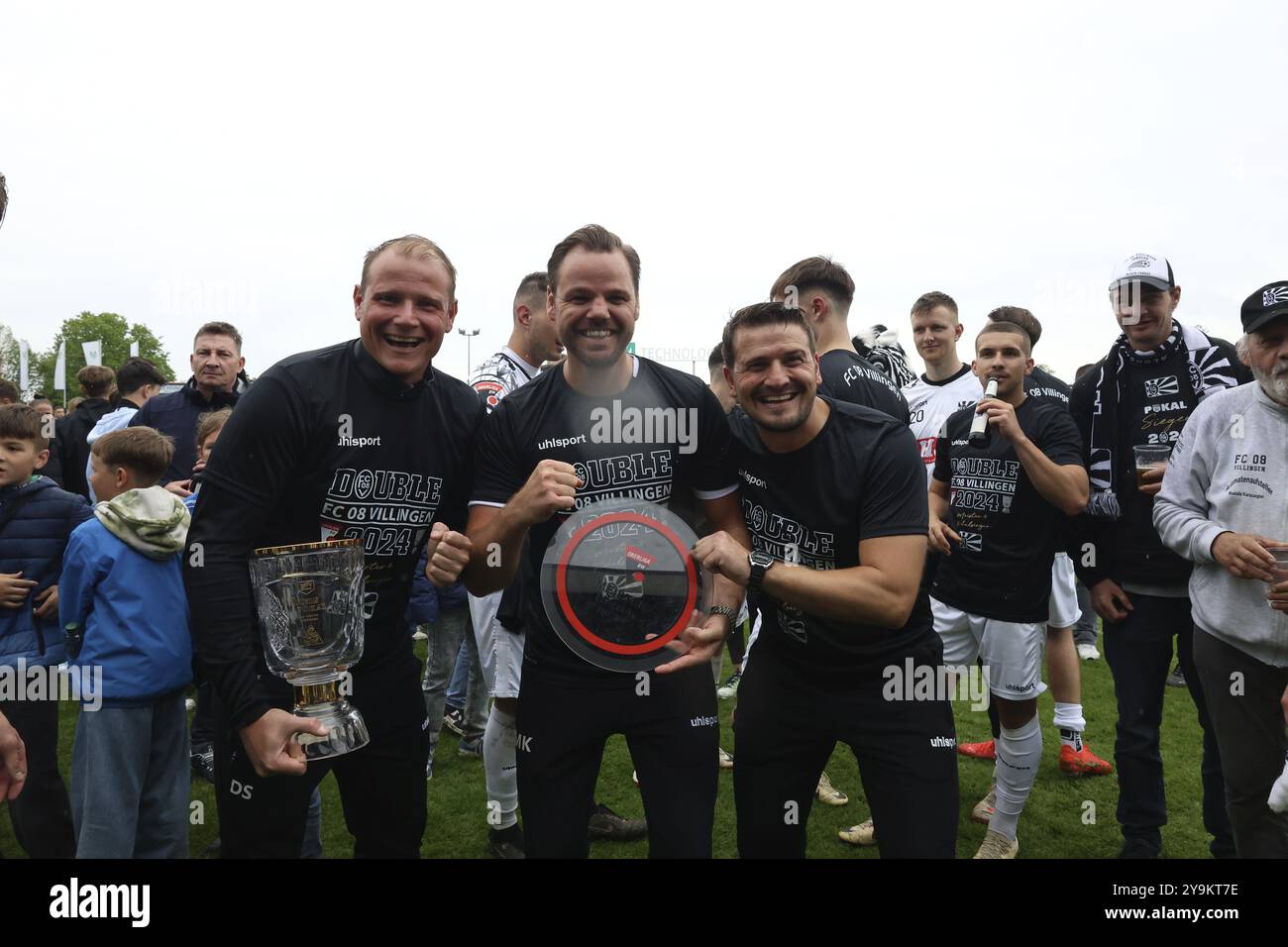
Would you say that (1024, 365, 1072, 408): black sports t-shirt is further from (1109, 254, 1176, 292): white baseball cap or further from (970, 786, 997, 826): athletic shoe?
(970, 786, 997, 826): athletic shoe

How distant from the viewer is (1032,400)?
14.2 feet

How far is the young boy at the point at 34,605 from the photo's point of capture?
3543mm

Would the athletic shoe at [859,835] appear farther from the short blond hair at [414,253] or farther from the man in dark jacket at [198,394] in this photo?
the man in dark jacket at [198,394]

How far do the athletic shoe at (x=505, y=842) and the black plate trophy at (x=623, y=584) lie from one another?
202cm

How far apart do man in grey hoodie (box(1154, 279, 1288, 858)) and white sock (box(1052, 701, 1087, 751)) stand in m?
2.22

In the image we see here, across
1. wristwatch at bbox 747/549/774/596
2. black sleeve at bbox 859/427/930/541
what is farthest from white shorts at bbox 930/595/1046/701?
wristwatch at bbox 747/549/774/596

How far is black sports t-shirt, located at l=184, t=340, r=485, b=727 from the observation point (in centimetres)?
230

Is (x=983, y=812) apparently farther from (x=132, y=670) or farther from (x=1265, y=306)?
(x=132, y=670)

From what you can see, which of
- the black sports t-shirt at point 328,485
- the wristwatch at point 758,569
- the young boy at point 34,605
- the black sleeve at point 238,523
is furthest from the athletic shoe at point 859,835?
the young boy at point 34,605

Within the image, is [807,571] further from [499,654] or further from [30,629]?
[30,629]

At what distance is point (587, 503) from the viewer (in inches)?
105

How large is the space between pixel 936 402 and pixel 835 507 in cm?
305
